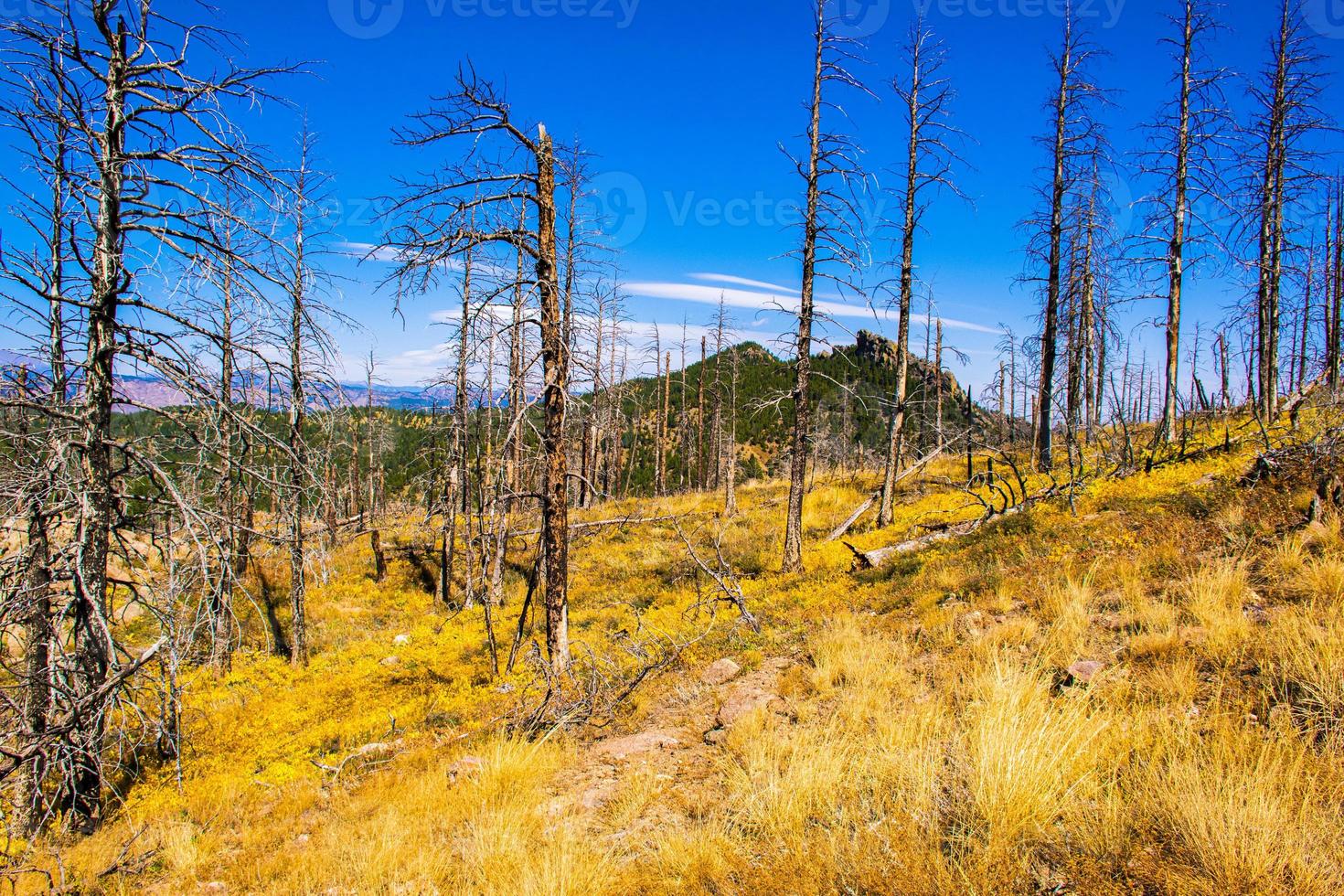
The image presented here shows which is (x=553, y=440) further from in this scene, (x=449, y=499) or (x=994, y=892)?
(x=449, y=499)

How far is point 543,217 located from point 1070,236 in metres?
16.7

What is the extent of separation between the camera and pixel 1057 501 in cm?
1166

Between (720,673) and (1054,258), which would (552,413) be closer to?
(720,673)

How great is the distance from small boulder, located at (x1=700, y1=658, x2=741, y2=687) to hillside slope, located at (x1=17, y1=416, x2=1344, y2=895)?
0.20 ft

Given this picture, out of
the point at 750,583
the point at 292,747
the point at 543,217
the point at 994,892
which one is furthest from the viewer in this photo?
the point at 750,583

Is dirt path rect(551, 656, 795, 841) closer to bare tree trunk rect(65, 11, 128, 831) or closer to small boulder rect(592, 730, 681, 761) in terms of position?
small boulder rect(592, 730, 681, 761)

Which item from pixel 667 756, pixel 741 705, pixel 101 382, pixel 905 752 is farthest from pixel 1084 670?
pixel 101 382

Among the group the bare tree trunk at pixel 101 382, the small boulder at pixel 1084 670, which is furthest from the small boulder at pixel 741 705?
the bare tree trunk at pixel 101 382

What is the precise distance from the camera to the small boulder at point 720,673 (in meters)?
7.21

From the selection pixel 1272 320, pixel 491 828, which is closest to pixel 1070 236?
pixel 1272 320

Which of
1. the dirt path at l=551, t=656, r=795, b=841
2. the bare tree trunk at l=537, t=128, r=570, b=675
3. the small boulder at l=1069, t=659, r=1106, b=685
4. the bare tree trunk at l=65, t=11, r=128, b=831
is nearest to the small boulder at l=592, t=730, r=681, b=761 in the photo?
the dirt path at l=551, t=656, r=795, b=841

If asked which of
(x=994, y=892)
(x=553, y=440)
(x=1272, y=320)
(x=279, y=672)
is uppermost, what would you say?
(x=1272, y=320)

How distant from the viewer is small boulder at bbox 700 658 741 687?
7.21 meters

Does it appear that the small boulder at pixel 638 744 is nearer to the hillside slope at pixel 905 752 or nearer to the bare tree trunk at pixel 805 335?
the hillside slope at pixel 905 752
